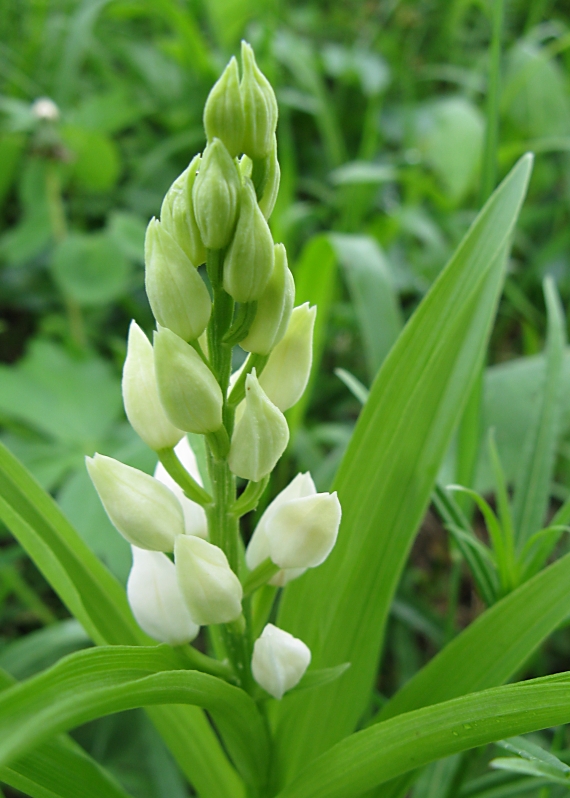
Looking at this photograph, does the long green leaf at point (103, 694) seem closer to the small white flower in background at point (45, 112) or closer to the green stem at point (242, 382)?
the green stem at point (242, 382)

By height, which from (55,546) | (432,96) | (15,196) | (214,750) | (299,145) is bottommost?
(214,750)

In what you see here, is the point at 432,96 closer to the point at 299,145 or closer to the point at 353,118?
the point at 353,118

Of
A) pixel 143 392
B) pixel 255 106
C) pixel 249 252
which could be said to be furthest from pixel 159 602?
pixel 255 106

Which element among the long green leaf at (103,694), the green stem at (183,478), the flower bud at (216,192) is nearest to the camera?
the long green leaf at (103,694)

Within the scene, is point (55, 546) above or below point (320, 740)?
above

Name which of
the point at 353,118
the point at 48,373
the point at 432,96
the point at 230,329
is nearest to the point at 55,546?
the point at 230,329

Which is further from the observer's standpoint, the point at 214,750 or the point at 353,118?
the point at 353,118

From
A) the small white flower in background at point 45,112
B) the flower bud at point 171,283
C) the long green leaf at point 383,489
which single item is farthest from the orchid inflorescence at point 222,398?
the small white flower in background at point 45,112
